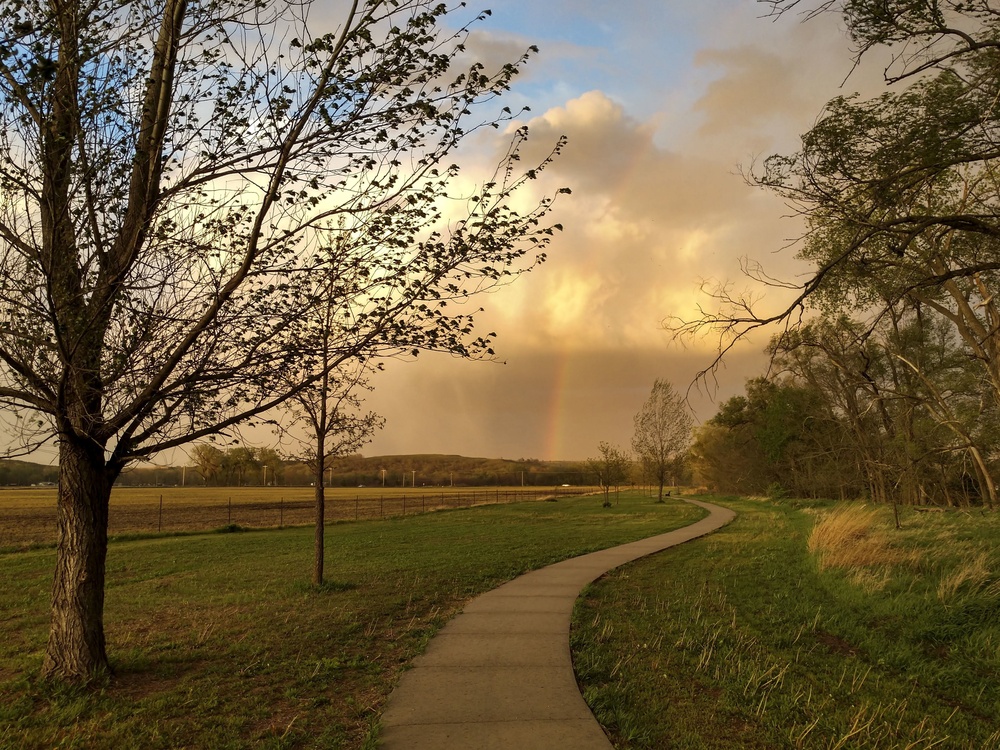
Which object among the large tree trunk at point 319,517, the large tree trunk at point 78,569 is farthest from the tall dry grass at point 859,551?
the large tree trunk at point 78,569

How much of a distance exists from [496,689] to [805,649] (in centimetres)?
401

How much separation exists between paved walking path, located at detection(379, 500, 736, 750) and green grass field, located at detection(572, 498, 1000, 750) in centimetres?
28

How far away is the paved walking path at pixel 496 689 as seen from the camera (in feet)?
14.4

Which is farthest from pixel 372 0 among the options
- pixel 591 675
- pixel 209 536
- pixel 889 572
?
pixel 209 536

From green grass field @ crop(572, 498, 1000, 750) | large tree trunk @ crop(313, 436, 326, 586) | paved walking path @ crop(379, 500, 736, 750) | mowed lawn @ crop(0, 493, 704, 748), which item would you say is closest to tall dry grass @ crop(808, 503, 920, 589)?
green grass field @ crop(572, 498, 1000, 750)

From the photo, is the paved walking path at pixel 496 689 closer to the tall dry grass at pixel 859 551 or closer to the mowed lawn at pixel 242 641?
the mowed lawn at pixel 242 641

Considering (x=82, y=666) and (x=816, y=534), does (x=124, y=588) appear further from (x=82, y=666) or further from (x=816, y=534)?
(x=816, y=534)

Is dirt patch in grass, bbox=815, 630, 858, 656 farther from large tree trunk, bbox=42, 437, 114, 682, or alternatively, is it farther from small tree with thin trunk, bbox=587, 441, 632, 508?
small tree with thin trunk, bbox=587, 441, 632, 508

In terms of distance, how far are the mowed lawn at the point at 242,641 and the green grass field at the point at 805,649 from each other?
7.20 feet

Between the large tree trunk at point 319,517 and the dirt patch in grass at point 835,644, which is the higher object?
the large tree trunk at point 319,517

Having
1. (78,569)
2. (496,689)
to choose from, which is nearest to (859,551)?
(496,689)

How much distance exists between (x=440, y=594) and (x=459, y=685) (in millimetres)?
4815

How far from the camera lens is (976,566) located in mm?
9898

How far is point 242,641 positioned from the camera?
7.28 m
